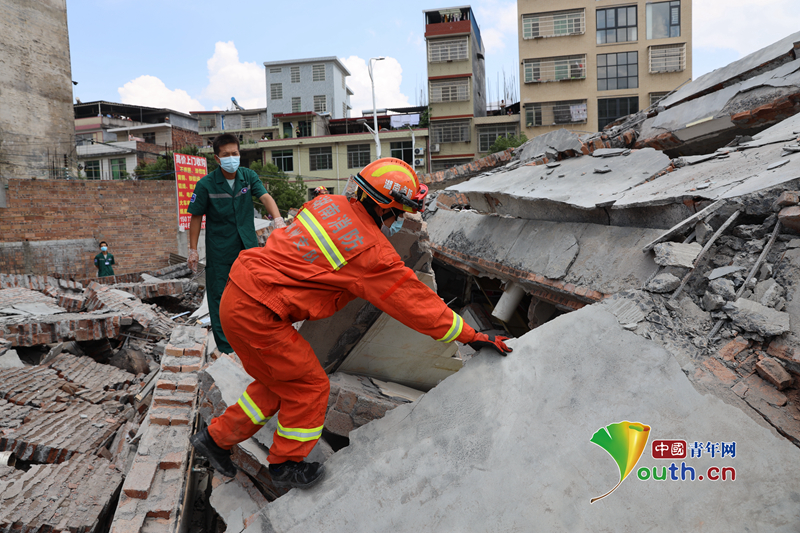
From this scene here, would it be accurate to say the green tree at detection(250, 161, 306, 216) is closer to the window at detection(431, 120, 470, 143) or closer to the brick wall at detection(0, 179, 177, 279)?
the brick wall at detection(0, 179, 177, 279)

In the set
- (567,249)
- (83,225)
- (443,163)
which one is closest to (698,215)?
(567,249)

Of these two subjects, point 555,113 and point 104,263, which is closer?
point 104,263

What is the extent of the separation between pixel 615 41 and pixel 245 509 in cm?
2804

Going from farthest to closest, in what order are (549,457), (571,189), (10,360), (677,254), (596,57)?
(596,57)
(10,360)
(571,189)
(677,254)
(549,457)

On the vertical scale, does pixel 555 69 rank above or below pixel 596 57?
below

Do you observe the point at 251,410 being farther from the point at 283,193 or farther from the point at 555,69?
the point at 555,69

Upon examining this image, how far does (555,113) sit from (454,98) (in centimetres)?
567

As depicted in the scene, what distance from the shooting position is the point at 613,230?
141 inches

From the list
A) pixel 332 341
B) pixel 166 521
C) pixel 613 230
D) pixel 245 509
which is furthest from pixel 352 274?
pixel 613 230

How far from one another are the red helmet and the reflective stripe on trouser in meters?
0.68

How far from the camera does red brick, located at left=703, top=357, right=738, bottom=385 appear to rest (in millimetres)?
2027

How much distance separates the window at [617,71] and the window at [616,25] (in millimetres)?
781

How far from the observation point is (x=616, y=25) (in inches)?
975

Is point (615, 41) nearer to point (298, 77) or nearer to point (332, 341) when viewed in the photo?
point (298, 77)
